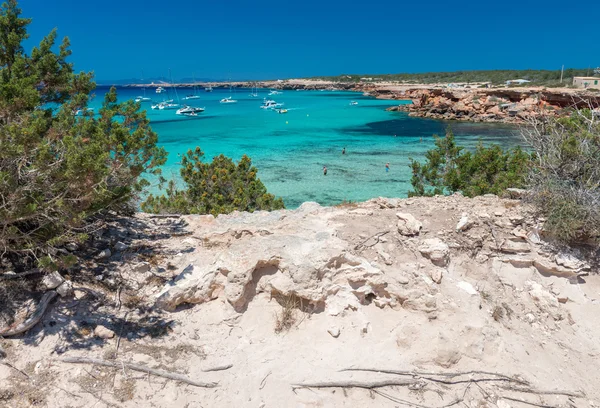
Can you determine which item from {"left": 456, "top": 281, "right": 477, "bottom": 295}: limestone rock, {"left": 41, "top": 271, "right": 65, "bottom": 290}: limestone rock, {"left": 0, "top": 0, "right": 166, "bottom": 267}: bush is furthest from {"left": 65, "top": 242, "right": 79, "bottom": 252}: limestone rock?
{"left": 456, "top": 281, "right": 477, "bottom": 295}: limestone rock

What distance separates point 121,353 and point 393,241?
15.1 ft

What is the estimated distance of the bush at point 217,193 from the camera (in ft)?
39.4

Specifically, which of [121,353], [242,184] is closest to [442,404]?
[121,353]

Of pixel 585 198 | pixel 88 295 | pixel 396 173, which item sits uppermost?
pixel 585 198

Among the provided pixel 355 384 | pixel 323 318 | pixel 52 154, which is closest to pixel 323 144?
pixel 323 318

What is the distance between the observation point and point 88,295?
5.46m

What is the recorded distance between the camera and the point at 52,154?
5062 mm

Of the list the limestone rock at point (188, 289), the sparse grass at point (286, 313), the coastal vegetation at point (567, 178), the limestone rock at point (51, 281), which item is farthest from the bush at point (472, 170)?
the limestone rock at point (51, 281)

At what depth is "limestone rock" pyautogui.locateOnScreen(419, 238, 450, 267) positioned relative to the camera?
6.40 metres

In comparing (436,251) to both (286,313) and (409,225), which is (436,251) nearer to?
(409,225)

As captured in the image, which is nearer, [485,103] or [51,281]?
[51,281]

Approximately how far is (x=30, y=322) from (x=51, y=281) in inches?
24.9

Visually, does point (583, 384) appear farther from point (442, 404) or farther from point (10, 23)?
point (10, 23)

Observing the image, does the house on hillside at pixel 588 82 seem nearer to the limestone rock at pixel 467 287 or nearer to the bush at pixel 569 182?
the bush at pixel 569 182
